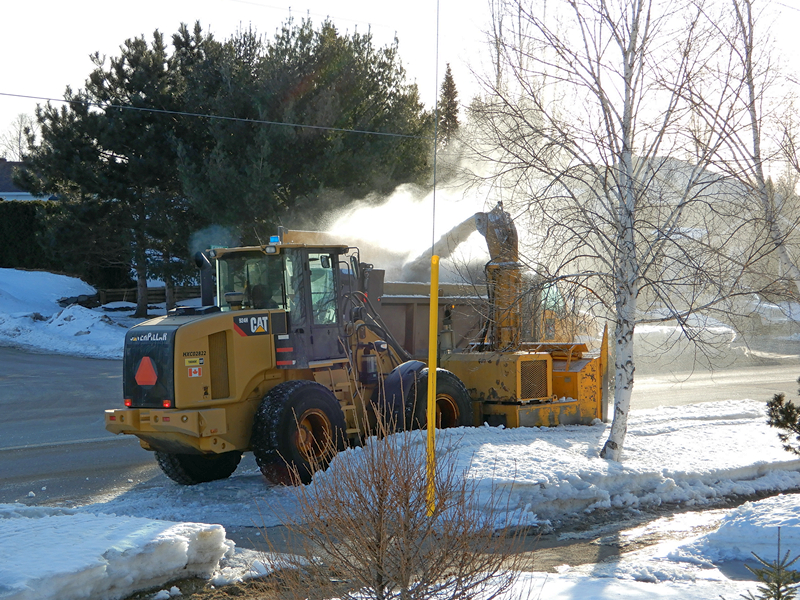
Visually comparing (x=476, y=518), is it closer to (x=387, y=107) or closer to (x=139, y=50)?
(x=387, y=107)

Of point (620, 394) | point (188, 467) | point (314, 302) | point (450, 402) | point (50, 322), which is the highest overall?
point (314, 302)

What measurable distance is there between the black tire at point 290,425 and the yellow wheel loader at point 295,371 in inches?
0.6

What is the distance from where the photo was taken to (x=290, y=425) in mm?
8312

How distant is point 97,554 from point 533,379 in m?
7.10

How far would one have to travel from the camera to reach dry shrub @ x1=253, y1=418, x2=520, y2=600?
148 inches

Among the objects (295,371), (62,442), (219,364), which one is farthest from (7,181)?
(219,364)

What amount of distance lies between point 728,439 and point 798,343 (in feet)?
84.9

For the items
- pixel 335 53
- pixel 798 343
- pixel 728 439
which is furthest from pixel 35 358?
pixel 798 343

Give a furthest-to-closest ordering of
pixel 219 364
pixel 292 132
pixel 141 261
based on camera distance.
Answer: pixel 141 261 < pixel 292 132 < pixel 219 364

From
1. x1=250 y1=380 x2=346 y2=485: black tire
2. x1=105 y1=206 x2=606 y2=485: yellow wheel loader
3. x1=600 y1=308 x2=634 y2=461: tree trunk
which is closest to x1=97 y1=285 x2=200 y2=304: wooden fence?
x1=105 y1=206 x2=606 y2=485: yellow wheel loader

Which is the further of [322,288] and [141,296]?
[141,296]

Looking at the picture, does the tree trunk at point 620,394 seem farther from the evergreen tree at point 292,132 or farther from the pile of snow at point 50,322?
the pile of snow at point 50,322

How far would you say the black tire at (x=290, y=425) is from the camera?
8.20 m

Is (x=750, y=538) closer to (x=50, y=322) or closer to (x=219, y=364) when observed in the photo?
(x=219, y=364)
